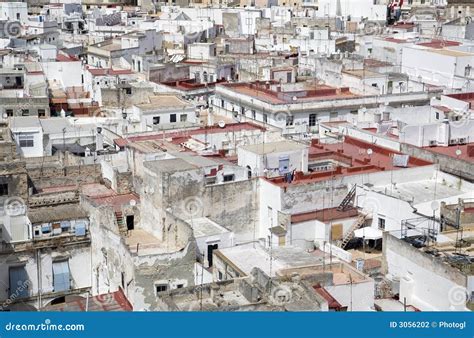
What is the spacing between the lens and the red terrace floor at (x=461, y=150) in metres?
32.5

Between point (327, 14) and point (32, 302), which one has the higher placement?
point (327, 14)

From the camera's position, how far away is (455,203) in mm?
28406

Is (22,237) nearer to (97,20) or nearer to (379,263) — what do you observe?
(379,263)

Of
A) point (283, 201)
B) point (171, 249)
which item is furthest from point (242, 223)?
point (171, 249)

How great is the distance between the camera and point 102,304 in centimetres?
2364

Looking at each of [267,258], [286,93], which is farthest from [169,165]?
[286,93]

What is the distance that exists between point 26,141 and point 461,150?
60.7 feet

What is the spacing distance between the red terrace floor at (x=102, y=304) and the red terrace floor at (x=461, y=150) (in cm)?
1444

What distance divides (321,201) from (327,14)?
58578mm

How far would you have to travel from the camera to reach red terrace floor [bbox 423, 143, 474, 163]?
32.5 m
